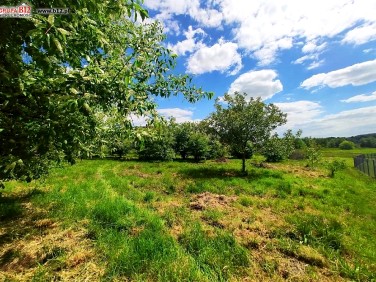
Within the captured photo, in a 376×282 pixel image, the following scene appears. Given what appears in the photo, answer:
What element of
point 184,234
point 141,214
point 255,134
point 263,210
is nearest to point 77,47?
point 184,234

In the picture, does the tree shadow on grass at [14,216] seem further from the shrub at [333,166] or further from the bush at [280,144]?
the shrub at [333,166]

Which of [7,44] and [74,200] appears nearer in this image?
[7,44]

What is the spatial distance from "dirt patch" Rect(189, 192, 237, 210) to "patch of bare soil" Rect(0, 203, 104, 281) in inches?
193

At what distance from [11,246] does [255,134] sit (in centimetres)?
1978

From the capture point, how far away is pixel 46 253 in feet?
18.8

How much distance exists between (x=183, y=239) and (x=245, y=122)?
1662cm

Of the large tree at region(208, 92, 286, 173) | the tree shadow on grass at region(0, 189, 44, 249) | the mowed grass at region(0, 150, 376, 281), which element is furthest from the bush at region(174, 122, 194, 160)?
the tree shadow on grass at region(0, 189, 44, 249)

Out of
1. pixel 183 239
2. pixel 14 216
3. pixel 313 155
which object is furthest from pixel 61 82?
pixel 313 155

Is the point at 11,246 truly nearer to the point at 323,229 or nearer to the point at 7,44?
the point at 7,44

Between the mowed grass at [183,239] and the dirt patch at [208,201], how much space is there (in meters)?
0.05

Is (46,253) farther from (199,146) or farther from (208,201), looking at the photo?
(199,146)

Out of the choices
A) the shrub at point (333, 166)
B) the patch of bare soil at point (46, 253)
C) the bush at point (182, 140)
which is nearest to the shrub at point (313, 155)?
the shrub at point (333, 166)

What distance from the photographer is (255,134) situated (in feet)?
73.1

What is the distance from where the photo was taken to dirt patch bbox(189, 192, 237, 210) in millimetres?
10439
